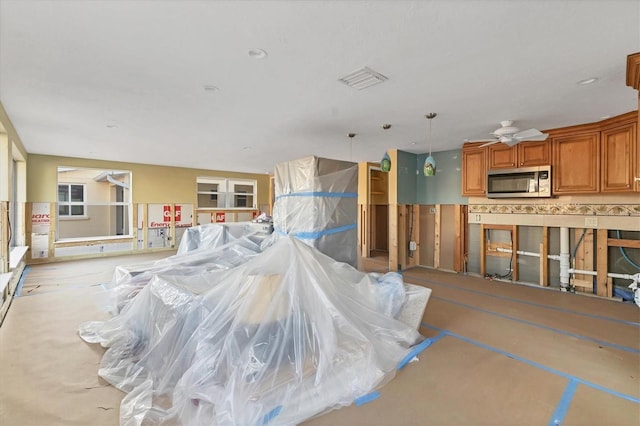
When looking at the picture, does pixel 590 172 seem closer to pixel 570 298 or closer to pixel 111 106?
pixel 570 298

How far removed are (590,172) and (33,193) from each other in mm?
10104

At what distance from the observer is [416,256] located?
6078 mm

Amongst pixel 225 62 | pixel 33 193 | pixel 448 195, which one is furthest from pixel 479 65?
pixel 33 193

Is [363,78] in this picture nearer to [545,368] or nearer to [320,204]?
[320,204]

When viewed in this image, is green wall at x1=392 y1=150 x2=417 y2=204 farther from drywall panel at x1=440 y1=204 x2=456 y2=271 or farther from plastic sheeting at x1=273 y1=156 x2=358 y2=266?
plastic sheeting at x1=273 y1=156 x2=358 y2=266

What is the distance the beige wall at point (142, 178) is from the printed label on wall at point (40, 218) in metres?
0.15

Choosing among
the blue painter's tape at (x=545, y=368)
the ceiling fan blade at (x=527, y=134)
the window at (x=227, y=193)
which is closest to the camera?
the blue painter's tape at (x=545, y=368)

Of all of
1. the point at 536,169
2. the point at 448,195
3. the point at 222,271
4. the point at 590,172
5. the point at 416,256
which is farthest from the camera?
the point at 416,256

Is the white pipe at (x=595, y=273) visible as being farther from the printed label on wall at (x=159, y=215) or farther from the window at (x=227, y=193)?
the printed label on wall at (x=159, y=215)

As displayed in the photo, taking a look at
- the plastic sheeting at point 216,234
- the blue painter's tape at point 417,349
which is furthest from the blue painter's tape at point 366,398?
the plastic sheeting at point 216,234

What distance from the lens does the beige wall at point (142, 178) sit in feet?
20.6

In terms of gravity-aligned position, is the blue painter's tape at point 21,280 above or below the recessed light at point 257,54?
below

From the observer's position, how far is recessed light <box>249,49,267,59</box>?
214 cm

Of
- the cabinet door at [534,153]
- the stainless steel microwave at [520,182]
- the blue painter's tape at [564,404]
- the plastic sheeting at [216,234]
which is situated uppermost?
the cabinet door at [534,153]
